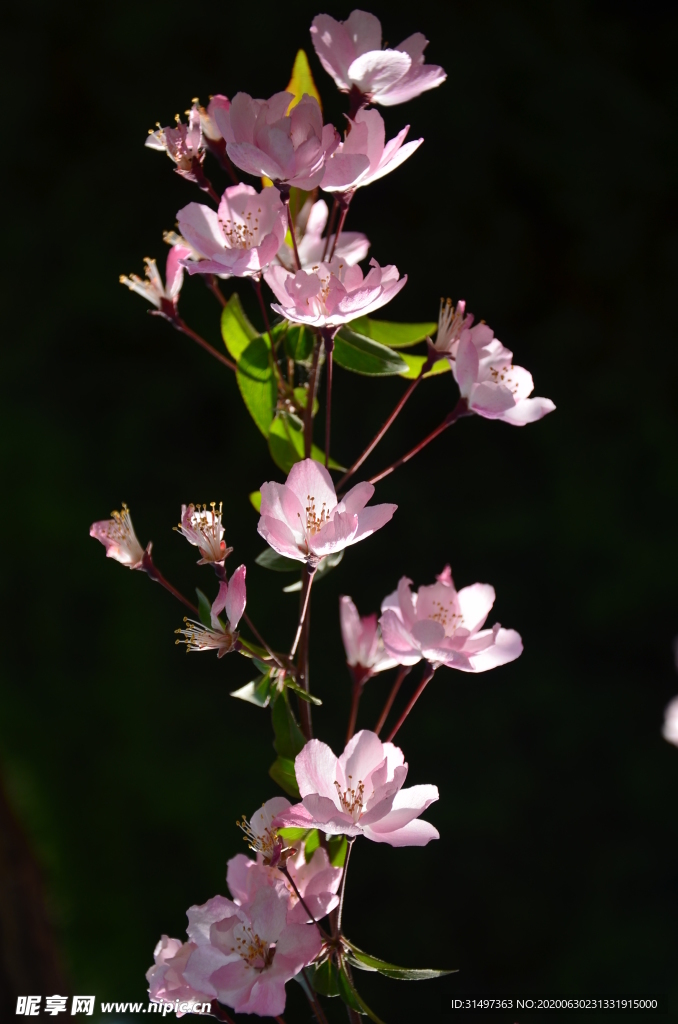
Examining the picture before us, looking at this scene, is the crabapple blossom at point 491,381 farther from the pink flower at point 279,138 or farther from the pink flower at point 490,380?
the pink flower at point 279,138

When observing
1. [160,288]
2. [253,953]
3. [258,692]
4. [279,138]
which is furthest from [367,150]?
[253,953]

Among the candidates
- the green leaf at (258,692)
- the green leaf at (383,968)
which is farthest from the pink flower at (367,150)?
the green leaf at (383,968)

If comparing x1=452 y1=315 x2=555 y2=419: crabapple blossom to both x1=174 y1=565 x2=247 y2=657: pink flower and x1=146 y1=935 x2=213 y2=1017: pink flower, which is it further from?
x1=146 y1=935 x2=213 y2=1017: pink flower

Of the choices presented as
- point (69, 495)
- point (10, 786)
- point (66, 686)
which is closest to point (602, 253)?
point (69, 495)

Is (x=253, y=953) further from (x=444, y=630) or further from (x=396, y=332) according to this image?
(x=396, y=332)

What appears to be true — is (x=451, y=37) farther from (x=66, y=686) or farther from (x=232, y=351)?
(x=66, y=686)

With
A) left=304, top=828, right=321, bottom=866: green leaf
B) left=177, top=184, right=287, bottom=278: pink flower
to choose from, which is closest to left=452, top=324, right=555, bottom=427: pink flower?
left=177, top=184, right=287, bottom=278: pink flower
